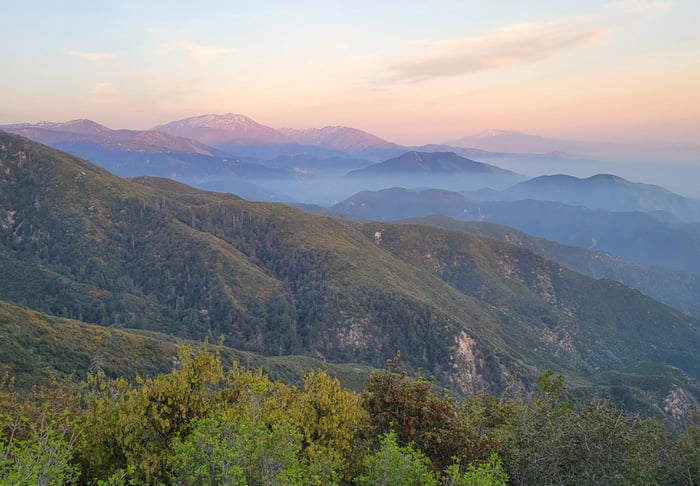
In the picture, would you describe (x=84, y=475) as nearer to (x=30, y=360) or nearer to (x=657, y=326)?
(x=30, y=360)

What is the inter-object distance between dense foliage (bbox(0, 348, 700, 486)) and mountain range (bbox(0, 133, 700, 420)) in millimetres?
85043

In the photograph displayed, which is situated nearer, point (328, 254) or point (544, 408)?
point (544, 408)

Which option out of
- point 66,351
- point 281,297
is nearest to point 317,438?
point 66,351

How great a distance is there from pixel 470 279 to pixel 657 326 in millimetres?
77009

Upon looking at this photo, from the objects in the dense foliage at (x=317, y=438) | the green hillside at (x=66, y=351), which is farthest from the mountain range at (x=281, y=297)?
the dense foliage at (x=317, y=438)

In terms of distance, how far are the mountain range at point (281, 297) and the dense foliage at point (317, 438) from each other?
85043 mm

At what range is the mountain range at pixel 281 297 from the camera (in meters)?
108

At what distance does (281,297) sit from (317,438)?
111 meters

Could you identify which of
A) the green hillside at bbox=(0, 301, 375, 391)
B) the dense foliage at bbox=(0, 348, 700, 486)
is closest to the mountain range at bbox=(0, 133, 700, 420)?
the green hillside at bbox=(0, 301, 375, 391)

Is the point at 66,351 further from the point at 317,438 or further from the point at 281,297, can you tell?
the point at 281,297

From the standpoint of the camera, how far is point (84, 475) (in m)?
16.7

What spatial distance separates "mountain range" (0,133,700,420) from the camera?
355 feet

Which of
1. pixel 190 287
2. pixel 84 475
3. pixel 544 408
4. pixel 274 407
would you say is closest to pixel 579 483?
pixel 544 408

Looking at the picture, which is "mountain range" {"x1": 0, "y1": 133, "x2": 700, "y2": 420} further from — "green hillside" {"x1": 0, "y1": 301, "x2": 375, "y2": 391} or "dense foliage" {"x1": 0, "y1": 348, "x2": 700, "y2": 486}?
"dense foliage" {"x1": 0, "y1": 348, "x2": 700, "y2": 486}
